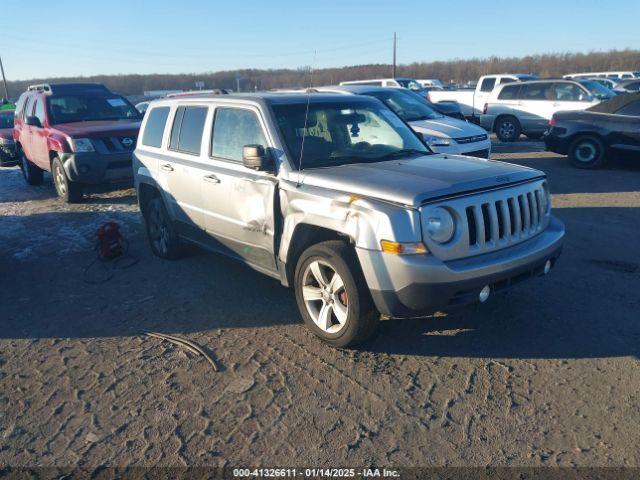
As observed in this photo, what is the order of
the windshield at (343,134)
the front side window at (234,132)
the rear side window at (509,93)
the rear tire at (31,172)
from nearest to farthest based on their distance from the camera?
the windshield at (343,134), the front side window at (234,132), the rear tire at (31,172), the rear side window at (509,93)

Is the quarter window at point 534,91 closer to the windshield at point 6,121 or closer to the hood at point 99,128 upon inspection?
the hood at point 99,128

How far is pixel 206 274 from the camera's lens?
5.79 m

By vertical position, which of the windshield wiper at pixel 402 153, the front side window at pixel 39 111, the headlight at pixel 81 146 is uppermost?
the front side window at pixel 39 111

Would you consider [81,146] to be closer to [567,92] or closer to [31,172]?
[31,172]

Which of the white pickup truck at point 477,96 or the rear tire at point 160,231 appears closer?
the rear tire at point 160,231

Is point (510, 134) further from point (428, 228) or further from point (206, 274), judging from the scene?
point (428, 228)

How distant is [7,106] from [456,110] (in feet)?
59.1

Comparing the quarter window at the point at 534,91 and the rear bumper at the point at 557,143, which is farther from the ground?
the quarter window at the point at 534,91

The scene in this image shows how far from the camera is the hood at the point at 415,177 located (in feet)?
11.6

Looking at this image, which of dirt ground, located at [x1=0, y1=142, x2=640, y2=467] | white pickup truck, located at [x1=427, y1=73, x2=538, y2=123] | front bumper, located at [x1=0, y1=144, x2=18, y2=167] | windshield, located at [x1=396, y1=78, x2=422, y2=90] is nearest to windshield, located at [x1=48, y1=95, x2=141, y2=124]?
front bumper, located at [x1=0, y1=144, x2=18, y2=167]

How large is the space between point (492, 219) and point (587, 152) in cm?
884

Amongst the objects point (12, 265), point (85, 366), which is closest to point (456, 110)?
point (12, 265)

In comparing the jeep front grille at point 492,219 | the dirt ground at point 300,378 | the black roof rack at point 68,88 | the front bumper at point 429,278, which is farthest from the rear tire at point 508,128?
the front bumper at point 429,278

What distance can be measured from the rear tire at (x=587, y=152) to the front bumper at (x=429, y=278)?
8.60m
